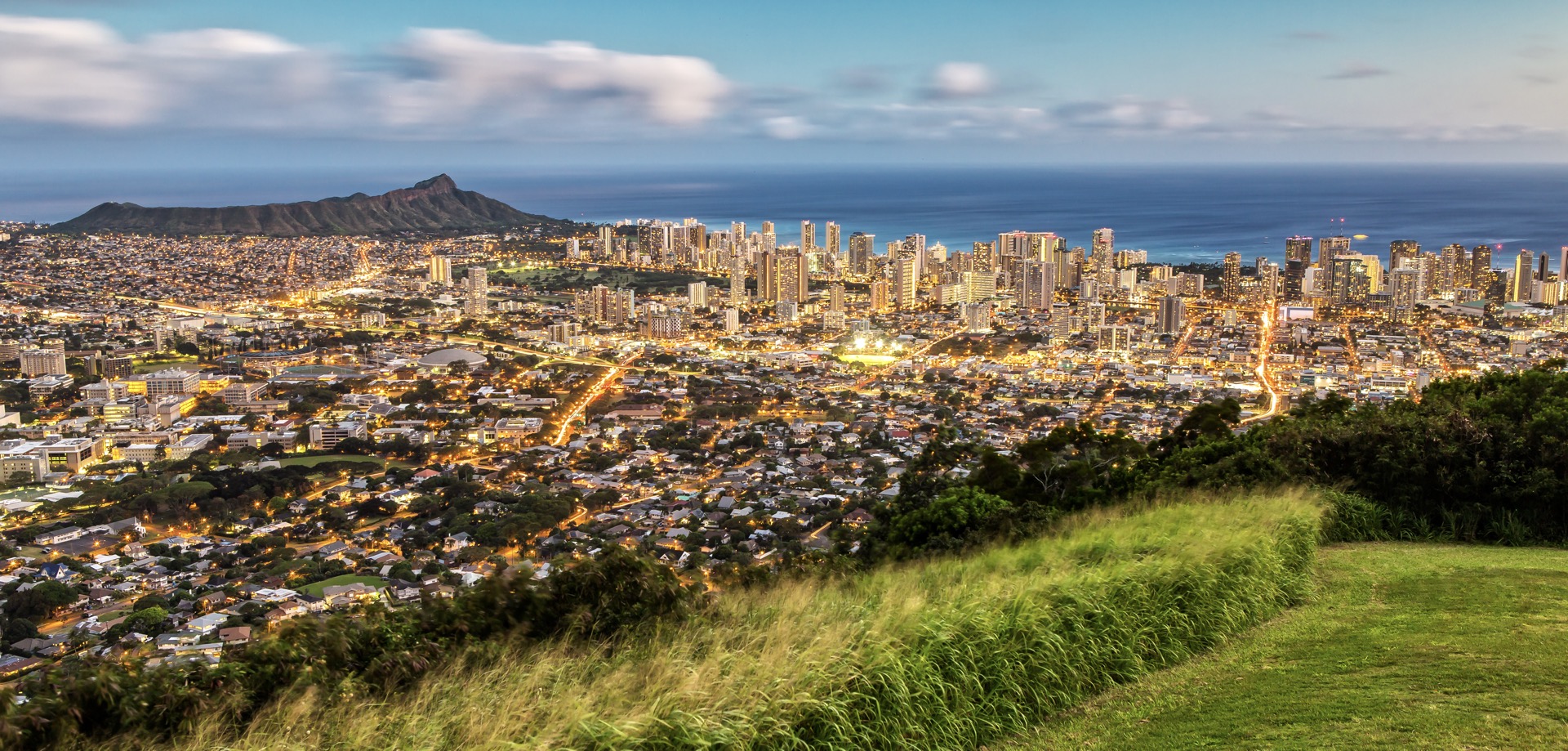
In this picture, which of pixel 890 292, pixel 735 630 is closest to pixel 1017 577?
pixel 735 630

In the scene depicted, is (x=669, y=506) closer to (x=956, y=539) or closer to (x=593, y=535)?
(x=593, y=535)

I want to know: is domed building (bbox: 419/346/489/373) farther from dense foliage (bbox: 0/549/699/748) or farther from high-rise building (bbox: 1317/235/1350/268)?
high-rise building (bbox: 1317/235/1350/268)

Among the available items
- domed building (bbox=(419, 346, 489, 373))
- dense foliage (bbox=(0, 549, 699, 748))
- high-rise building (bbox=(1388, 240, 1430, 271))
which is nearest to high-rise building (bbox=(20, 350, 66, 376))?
domed building (bbox=(419, 346, 489, 373))

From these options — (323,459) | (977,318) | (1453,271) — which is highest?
(1453,271)

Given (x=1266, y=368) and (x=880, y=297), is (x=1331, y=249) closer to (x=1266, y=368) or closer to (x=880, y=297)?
(x=880, y=297)

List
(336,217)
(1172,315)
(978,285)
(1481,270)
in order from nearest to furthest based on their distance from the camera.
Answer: (1172,315)
(1481,270)
(978,285)
(336,217)

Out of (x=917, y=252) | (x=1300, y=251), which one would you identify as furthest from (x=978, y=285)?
(x=1300, y=251)
